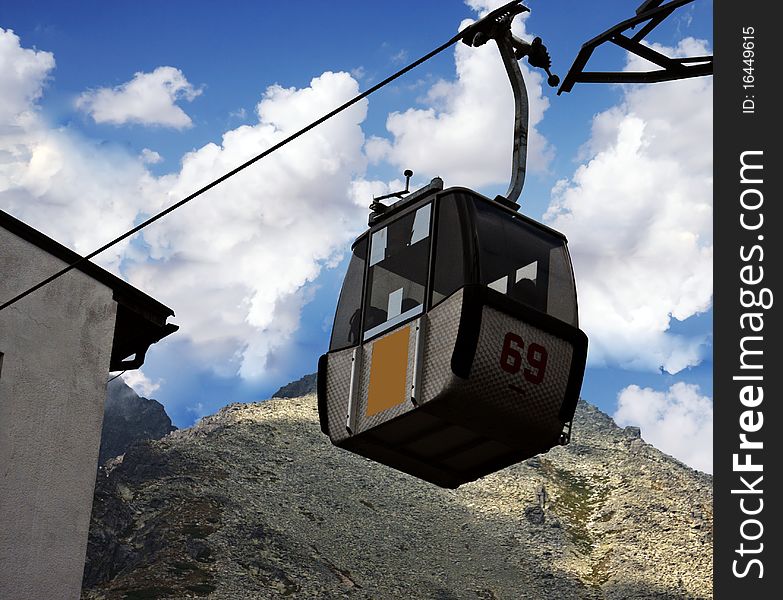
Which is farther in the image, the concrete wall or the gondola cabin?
the concrete wall

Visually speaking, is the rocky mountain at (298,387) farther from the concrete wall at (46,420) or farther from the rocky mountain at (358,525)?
the concrete wall at (46,420)

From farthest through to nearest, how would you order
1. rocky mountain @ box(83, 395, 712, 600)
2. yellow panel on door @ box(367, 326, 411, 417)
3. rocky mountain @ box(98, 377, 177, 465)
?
rocky mountain @ box(98, 377, 177, 465) → rocky mountain @ box(83, 395, 712, 600) → yellow panel on door @ box(367, 326, 411, 417)


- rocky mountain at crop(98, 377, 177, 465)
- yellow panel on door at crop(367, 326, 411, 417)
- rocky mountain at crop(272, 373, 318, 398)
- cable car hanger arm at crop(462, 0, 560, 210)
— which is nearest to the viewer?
yellow panel on door at crop(367, 326, 411, 417)

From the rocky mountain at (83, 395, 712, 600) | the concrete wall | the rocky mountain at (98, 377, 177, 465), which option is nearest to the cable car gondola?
the concrete wall

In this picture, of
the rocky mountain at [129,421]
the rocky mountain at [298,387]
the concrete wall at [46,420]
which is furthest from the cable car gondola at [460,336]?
the rocky mountain at [129,421]

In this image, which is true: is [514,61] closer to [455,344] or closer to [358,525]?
[455,344]

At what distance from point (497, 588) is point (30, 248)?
299 ft

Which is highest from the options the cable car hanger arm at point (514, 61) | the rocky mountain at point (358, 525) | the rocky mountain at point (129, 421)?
the rocky mountain at point (129, 421)

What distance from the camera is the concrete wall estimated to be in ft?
38.0

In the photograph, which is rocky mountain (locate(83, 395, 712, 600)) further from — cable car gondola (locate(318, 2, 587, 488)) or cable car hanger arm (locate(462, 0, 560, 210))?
cable car hanger arm (locate(462, 0, 560, 210))

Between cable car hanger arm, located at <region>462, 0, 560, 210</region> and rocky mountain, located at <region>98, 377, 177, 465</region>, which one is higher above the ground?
rocky mountain, located at <region>98, 377, 177, 465</region>

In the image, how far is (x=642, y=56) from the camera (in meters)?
8.08

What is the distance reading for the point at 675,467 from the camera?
406 feet

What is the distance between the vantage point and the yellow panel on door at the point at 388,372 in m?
7.28
